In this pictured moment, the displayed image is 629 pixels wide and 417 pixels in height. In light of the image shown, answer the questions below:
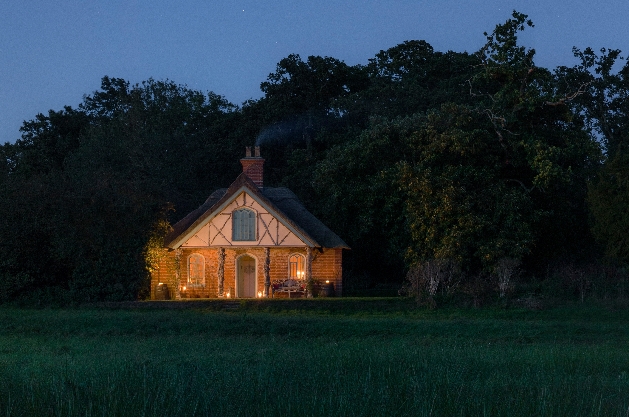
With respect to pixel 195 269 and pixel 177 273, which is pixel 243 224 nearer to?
pixel 195 269

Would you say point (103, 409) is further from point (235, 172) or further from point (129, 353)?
point (235, 172)

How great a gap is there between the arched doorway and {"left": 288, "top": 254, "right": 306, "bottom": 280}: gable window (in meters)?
1.72

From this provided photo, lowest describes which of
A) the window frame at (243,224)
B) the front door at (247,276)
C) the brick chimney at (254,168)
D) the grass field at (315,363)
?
the grass field at (315,363)

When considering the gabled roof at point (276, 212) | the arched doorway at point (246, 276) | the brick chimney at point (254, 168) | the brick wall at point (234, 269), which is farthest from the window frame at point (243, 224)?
the brick chimney at point (254, 168)

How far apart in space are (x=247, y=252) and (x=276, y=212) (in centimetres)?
249

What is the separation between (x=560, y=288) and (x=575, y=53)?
1724 centimetres

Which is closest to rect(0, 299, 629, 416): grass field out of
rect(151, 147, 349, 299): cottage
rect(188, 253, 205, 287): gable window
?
rect(151, 147, 349, 299): cottage

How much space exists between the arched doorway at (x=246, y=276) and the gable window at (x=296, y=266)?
67.6 inches

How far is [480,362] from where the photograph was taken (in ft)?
48.1

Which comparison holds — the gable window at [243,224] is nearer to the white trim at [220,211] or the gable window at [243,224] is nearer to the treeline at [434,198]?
the white trim at [220,211]

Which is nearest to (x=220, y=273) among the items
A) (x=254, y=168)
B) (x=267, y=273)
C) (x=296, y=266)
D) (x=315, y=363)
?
(x=267, y=273)

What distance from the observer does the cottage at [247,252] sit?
33.1 metres

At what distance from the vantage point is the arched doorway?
114 feet

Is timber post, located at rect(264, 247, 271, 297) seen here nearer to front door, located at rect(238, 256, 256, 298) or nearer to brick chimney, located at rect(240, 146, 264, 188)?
front door, located at rect(238, 256, 256, 298)
